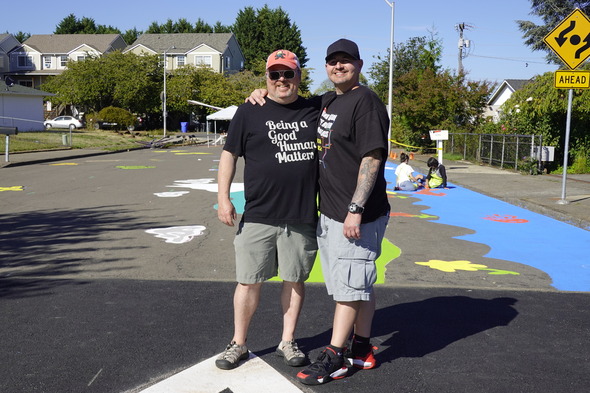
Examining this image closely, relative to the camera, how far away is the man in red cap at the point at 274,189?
153 inches

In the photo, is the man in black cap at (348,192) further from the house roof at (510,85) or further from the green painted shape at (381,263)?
the house roof at (510,85)

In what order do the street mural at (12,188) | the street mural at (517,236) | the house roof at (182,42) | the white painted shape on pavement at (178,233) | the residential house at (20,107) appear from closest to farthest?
the street mural at (517,236) < the white painted shape on pavement at (178,233) < the street mural at (12,188) < the residential house at (20,107) < the house roof at (182,42)

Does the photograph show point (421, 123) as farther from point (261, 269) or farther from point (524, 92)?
point (261, 269)

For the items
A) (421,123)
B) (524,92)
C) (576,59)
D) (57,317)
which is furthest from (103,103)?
(57,317)

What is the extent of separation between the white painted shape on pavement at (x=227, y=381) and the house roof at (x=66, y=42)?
76.0m

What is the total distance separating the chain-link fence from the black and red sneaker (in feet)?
52.9

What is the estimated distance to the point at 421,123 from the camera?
30.9 meters

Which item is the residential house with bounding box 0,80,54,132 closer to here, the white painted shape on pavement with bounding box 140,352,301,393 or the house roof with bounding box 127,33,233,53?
the house roof with bounding box 127,33,233,53

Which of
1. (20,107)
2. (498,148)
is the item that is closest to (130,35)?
(20,107)

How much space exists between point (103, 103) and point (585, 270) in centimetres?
5795

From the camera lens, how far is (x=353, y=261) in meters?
3.71

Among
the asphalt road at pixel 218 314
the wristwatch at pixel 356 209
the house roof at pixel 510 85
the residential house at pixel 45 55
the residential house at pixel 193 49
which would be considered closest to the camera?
the wristwatch at pixel 356 209

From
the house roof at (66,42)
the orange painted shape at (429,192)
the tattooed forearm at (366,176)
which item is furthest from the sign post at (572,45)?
the house roof at (66,42)

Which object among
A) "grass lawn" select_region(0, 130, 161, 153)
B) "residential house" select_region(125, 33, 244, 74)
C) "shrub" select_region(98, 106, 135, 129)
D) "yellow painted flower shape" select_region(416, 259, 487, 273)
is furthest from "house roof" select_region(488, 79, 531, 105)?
"yellow painted flower shape" select_region(416, 259, 487, 273)
